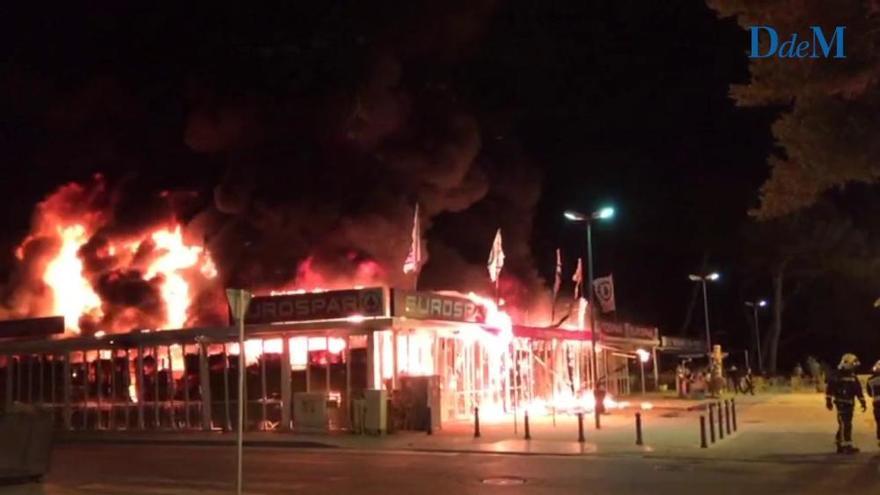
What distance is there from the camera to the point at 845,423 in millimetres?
16656

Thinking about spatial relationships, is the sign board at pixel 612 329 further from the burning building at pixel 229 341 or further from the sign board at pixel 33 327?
the sign board at pixel 33 327

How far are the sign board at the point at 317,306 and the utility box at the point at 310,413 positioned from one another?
2.13 metres


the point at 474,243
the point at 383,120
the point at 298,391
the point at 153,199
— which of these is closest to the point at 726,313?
the point at 474,243

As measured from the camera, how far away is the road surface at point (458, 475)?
1297 centimetres

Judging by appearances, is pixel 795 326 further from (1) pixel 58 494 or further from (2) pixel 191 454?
(1) pixel 58 494

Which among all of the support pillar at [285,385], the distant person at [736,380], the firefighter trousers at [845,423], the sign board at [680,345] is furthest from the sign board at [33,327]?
the sign board at [680,345]

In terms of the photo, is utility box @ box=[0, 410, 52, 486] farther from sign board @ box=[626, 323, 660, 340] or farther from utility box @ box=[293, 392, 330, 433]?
sign board @ box=[626, 323, 660, 340]

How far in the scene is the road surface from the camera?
42.5ft

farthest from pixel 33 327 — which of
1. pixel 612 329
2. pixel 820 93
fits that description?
pixel 820 93

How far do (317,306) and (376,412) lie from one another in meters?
3.57

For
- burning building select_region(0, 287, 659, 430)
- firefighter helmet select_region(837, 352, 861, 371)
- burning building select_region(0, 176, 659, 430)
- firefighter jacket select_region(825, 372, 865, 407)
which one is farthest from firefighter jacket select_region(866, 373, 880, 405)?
burning building select_region(0, 287, 659, 430)

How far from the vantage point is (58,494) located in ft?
42.5

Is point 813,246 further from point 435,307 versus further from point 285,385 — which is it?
point 285,385

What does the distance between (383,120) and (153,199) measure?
34.1 ft
